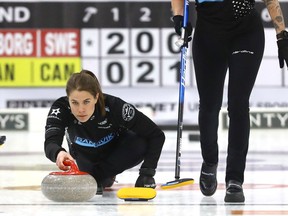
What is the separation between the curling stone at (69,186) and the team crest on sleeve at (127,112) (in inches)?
→ 14.8

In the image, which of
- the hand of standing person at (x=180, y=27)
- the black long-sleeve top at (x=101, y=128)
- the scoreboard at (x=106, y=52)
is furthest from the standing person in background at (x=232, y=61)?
the scoreboard at (x=106, y=52)

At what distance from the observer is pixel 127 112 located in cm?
362

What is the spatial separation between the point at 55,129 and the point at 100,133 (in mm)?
253

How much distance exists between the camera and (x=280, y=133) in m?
11.6

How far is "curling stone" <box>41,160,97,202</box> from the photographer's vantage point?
3.30 metres

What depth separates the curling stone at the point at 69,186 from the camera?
330 cm

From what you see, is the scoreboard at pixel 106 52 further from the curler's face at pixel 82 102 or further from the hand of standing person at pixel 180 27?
the curler's face at pixel 82 102

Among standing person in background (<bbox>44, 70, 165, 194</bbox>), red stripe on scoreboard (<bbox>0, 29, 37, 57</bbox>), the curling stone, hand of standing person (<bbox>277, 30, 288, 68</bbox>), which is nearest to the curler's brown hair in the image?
standing person in background (<bbox>44, 70, 165, 194</bbox>)

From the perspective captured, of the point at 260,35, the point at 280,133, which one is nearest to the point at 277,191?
the point at 260,35

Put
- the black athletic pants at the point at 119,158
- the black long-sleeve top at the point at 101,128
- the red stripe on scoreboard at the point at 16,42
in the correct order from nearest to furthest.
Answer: the black long-sleeve top at the point at 101,128, the black athletic pants at the point at 119,158, the red stripe on scoreboard at the point at 16,42

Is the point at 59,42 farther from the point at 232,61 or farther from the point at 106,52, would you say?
the point at 232,61

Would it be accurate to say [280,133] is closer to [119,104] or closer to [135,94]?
[135,94]

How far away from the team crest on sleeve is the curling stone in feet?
1.23

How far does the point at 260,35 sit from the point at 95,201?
37.7 inches
